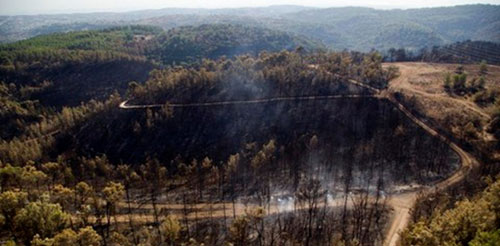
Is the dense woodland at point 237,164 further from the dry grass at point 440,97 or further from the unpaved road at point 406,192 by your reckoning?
the dry grass at point 440,97

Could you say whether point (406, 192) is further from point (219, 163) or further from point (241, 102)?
point (241, 102)

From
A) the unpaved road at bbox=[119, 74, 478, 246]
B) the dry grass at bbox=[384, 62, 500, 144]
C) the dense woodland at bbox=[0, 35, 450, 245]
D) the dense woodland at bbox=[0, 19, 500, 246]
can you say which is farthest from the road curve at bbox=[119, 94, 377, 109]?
the dry grass at bbox=[384, 62, 500, 144]

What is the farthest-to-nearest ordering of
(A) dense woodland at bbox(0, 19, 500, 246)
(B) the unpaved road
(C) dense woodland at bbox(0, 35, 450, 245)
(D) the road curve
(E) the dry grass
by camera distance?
(D) the road curve < (E) the dry grass < (B) the unpaved road < (C) dense woodland at bbox(0, 35, 450, 245) < (A) dense woodland at bbox(0, 19, 500, 246)

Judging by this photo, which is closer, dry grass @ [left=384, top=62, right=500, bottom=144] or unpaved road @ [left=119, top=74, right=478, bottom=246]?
unpaved road @ [left=119, top=74, right=478, bottom=246]

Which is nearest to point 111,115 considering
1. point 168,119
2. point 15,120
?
point 168,119

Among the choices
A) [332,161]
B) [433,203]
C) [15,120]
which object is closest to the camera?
[433,203]

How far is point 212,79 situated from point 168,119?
23867mm

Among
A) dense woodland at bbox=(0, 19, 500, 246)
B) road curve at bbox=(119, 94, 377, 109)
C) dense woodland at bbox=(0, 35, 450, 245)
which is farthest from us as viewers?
road curve at bbox=(119, 94, 377, 109)

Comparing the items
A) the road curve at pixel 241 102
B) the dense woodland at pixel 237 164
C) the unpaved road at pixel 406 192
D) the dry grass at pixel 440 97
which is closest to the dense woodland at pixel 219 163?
the dense woodland at pixel 237 164

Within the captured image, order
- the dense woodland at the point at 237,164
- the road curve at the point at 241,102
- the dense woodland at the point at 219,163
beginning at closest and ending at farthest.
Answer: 1. the dense woodland at the point at 237,164
2. the dense woodland at the point at 219,163
3. the road curve at the point at 241,102

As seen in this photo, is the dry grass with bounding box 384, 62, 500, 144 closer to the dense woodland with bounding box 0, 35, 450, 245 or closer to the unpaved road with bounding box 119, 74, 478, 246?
the unpaved road with bounding box 119, 74, 478, 246

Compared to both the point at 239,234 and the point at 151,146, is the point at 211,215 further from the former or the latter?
the point at 151,146

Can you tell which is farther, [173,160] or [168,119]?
[168,119]

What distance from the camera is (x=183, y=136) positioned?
11538 centimetres
